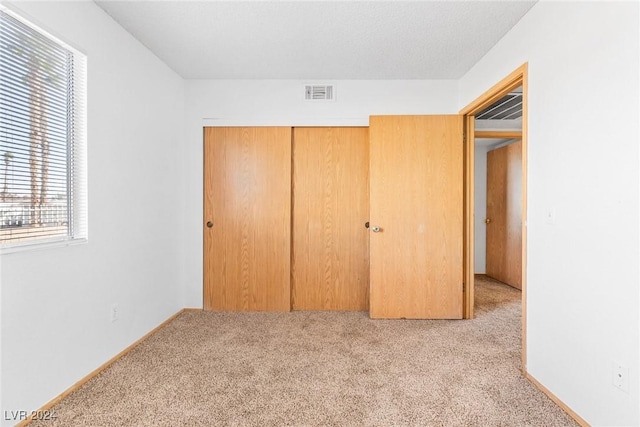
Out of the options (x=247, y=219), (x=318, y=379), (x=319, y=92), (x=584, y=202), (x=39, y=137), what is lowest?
(x=318, y=379)

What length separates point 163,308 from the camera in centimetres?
283

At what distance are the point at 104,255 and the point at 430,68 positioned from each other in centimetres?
297

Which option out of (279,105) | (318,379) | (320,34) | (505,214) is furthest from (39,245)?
(505,214)

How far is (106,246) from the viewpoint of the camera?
6.86 feet

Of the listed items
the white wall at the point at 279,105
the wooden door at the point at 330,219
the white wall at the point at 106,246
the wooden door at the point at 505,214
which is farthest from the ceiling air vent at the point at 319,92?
the wooden door at the point at 505,214

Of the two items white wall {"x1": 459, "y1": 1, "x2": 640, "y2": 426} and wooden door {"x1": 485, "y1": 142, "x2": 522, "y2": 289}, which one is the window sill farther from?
wooden door {"x1": 485, "y1": 142, "x2": 522, "y2": 289}

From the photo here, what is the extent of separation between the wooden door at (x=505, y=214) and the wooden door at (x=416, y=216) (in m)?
1.78

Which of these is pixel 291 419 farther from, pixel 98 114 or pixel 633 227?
pixel 98 114

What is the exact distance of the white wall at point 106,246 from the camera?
1545 mm

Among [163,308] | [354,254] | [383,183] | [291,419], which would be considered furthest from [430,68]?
[163,308]

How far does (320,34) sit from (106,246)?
80.7 inches

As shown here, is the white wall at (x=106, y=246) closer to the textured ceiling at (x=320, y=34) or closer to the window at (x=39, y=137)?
the window at (x=39, y=137)

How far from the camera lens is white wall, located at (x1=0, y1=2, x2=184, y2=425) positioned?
1545mm

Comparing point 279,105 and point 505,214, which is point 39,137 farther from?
point 505,214
